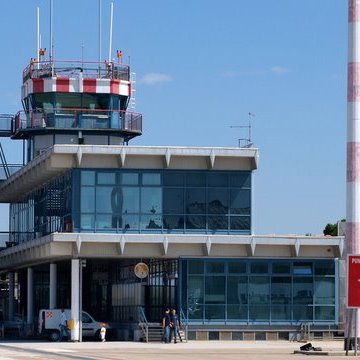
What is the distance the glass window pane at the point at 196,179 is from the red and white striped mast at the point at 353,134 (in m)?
10.9

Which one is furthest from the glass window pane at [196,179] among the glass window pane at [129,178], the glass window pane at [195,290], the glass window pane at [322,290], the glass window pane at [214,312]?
the glass window pane at [322,290]

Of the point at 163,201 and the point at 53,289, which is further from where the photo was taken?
the point at 53,289

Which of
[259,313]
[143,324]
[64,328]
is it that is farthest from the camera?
[259,313]

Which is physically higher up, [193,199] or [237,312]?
[193,199]

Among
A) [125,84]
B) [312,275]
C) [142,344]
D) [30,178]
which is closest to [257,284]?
[312,275]

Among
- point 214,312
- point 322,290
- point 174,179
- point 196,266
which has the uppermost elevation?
point 174,179

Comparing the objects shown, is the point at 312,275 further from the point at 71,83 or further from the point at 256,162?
the point at 71,83

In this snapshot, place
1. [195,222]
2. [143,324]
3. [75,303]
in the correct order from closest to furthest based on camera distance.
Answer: [75,303] → [143,324] → [195,222]

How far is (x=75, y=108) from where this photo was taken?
3255 inches

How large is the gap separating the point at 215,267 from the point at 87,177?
321 inches

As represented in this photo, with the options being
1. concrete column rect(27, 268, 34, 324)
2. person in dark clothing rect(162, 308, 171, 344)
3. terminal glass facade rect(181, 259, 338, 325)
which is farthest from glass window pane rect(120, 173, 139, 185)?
concrete column rect(27, 268, 34, 324)

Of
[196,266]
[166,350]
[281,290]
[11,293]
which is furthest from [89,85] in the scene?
[166,350]

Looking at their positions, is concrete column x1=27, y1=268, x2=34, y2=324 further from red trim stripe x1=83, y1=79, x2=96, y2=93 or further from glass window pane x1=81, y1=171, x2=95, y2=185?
glass window pane x1=81, y1=171, x2=95, y2=185

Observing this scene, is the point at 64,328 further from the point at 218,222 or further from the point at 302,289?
the point at 302,289
